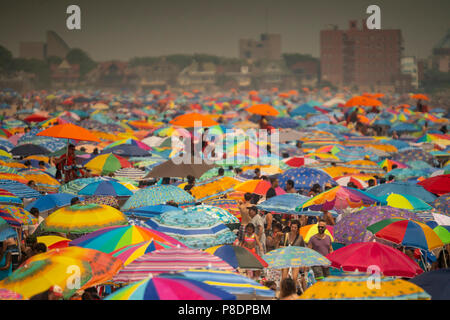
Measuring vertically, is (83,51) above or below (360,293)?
above

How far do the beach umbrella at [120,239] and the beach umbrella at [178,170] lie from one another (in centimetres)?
511

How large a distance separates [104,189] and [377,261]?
5328mm

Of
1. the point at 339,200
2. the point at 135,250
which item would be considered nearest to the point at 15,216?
the point at 135,250

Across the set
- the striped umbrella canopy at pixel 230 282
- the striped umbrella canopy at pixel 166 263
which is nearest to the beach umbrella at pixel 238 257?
the striped umbrella canopy at pixel 166 263

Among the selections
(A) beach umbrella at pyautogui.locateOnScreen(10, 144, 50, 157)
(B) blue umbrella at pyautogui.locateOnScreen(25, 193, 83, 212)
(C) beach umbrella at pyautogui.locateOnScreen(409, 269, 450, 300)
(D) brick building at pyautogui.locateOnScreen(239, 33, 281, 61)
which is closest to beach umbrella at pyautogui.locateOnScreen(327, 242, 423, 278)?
(C) beach umbrella at pyautogui.locateOnScreen(409, 269, 450, 300)

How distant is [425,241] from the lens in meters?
7.47

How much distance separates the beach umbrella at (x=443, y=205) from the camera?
9480 mm

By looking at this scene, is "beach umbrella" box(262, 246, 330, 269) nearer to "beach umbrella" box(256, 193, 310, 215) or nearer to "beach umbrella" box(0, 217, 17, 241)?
"beach umbrella" box(256, 193, 310, 215)

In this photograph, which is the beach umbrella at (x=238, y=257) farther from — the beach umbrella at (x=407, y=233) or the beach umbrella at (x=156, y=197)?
the beach umbrella at (x=156, y=197)

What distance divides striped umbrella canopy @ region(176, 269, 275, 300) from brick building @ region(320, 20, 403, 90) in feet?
350

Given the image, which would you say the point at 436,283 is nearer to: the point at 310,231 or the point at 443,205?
the point at 310,231

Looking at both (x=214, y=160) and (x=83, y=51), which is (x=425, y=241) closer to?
(x=214, y=160)

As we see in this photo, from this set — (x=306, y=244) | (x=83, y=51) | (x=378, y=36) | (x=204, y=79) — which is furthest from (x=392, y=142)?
(x=83, y=51)

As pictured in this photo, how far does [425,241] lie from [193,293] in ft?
12.6
